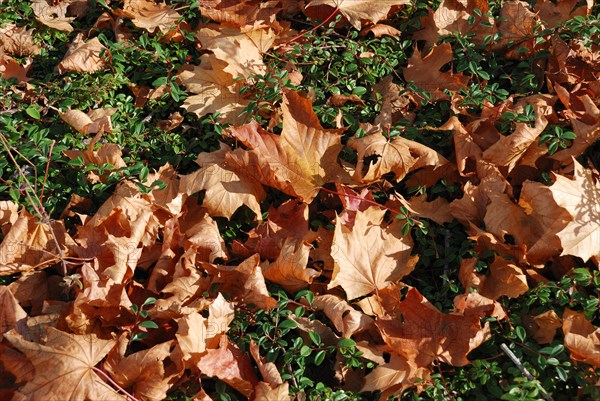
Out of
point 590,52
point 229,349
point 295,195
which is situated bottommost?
point 229,349

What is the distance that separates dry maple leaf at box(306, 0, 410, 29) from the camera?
11.0 ft

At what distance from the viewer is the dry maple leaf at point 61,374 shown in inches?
83.5

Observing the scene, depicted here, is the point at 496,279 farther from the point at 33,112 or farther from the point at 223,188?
the point at 33,112

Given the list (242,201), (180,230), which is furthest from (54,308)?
(242,201)

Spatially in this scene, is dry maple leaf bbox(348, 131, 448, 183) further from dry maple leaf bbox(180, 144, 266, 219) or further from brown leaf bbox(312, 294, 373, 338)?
brown leaf bbox(312, 294, 373, 338)

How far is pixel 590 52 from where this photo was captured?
3.10 metres

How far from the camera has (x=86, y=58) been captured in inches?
128

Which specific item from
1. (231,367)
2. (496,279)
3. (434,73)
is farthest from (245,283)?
(434,73)

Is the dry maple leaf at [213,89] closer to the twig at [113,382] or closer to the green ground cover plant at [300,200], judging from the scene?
the green ground cover plant at [300,200]

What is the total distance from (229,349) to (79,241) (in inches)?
28.6

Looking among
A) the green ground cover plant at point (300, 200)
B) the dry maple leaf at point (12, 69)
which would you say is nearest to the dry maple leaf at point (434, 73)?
the green ground cover plant at point (300, 200)

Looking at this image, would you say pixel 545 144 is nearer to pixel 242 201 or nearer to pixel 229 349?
pixel 242 201

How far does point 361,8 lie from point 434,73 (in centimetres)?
52

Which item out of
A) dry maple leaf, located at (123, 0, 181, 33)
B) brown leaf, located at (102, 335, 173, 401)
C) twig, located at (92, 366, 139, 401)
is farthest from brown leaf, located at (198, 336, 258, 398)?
dry maple leaf, located at (123, 0, 181, 33)
